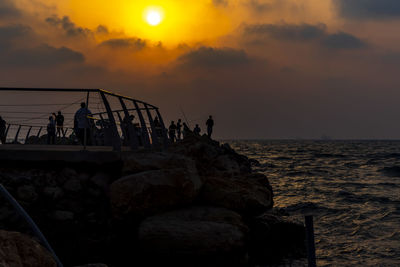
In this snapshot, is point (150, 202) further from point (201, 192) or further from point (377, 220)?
point (377, 220)

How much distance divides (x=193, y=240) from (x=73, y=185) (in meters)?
2.60

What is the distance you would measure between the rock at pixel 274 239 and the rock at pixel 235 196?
306 mm

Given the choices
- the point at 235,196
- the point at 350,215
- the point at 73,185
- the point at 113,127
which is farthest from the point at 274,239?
the point at 350,215

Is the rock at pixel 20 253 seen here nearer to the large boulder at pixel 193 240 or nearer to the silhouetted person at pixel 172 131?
the large boulder at pixel 193 240

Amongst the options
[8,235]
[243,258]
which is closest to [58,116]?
[243,258]

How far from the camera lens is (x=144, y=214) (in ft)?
21.8

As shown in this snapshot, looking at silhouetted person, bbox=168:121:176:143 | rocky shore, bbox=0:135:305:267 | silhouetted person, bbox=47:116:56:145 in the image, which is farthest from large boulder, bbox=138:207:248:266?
silhouetted person, bbox=168:121:176:143

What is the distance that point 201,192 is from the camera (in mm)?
7516

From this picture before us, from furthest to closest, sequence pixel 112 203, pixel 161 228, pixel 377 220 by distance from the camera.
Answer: pixel 377 220 → pixel 112 203 → pixel 161 228

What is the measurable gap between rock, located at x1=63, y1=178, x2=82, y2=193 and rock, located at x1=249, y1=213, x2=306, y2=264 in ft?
11.2

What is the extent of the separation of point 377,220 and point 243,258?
6.87 m

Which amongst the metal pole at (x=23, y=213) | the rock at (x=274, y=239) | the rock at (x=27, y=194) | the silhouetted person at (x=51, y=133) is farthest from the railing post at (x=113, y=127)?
the silhouetted person at (x=51, y=133)

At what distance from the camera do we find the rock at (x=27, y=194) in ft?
22.4

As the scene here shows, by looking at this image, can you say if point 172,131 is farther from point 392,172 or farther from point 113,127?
point 113,127
